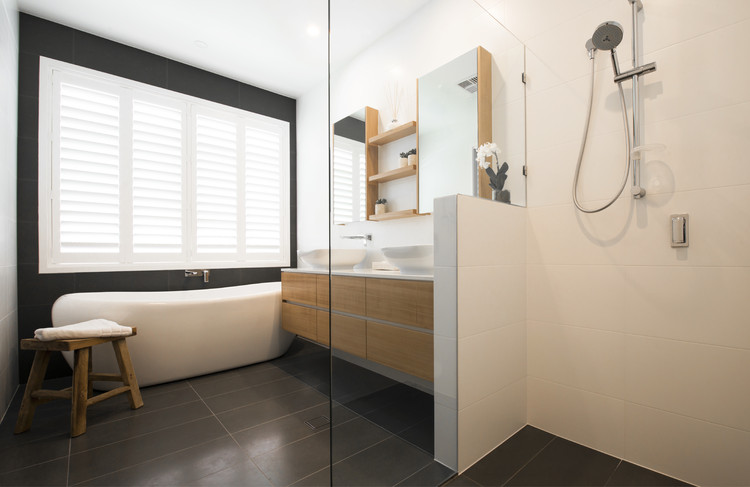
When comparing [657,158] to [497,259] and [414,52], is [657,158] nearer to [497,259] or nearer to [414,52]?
[497,259]

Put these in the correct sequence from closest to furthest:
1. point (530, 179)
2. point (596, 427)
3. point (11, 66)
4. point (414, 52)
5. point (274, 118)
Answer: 1. point (596, 427)
2. point (530, 179)
3. point (414, 52)
4. point (11, 66)
5. point (274, 118)

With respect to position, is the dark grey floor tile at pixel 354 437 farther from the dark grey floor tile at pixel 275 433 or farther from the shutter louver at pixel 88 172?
the shutter louver at pixel 88 172

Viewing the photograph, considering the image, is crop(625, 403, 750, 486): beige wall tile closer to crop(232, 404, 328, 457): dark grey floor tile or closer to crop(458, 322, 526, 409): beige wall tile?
crop(458, 322, 526, 409): beige wall tile

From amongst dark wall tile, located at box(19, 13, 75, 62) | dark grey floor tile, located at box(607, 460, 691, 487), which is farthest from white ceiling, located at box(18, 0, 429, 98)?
dark grey floor tile, located at box(607, 460, 691, 487)

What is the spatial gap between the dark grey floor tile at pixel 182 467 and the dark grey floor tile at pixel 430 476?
76 cm

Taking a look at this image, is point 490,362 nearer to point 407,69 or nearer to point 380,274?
point 380,274

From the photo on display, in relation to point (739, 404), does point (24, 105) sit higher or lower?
higher

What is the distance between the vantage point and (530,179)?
73.5 inches

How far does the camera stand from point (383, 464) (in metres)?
1.46

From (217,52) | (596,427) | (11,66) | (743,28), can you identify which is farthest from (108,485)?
(217,52)

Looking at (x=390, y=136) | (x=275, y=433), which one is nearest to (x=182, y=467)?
(x=275, y=433)

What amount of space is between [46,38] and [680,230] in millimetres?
4434

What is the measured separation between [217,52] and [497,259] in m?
3.25

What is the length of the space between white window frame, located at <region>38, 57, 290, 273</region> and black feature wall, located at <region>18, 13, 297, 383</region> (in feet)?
0.16
